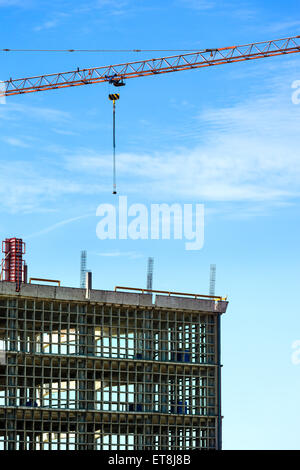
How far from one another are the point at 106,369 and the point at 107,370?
0.15 meters

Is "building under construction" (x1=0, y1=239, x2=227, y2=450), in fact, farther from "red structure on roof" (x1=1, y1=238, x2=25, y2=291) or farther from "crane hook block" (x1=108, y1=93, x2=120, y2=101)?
"crane hook block" (x1=108, y1=93, x2=120, y2=101)

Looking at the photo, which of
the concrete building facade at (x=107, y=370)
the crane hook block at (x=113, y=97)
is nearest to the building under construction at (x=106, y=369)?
the concrete building facade at (x=107, y=370)

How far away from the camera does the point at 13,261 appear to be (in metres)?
120

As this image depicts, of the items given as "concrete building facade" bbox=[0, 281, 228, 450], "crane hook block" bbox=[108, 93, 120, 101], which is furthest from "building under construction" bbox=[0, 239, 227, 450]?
"crane hook block" bbox=[108, 93, 120, 101]

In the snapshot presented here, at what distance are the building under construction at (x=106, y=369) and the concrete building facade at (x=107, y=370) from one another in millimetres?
104

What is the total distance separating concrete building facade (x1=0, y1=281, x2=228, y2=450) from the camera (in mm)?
115250

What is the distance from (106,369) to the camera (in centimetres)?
11919

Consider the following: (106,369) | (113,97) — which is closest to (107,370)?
(106,369)

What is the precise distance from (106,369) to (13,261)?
588 inches

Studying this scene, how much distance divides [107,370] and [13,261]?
49.5ft

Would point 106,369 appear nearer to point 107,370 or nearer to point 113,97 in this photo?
point 107,370

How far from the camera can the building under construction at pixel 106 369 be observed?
11525cm

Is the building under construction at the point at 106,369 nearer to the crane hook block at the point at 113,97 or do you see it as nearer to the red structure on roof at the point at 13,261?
the red structure on roof at the point at 13,261
